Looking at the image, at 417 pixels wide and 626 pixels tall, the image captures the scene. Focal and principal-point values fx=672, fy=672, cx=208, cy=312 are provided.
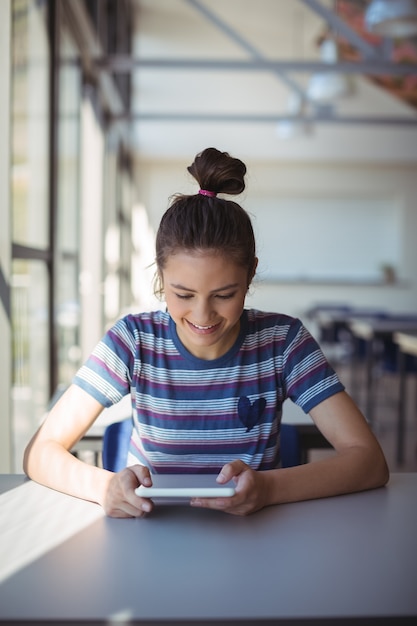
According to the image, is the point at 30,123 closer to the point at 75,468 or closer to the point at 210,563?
the point at 75,468

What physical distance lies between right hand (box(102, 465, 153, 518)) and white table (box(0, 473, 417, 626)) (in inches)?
0.7

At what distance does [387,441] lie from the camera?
179 inches

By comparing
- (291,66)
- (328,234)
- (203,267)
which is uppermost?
(291,66)

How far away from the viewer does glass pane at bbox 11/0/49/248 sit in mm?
2258

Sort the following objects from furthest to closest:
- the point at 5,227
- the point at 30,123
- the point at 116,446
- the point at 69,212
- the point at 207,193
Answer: the point at 69,212 < the point at 30,123 < the point at 5,227 < the point at 116,446 < the point at 207,193

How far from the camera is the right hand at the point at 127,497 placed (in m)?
0.95

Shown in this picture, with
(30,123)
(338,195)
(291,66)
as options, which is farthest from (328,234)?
(30,123)

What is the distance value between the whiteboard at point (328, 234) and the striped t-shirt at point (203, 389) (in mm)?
8380

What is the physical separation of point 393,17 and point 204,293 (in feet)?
10.4

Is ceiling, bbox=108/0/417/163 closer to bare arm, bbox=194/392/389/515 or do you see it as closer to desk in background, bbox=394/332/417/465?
desk in background, bbox=394/332/417/465

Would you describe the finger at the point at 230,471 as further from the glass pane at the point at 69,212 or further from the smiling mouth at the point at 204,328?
the glass pane at the point at 69,212

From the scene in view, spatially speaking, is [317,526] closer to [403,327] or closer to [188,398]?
[188,398]

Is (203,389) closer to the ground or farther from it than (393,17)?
closer to the ground

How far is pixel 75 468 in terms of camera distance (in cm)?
108
